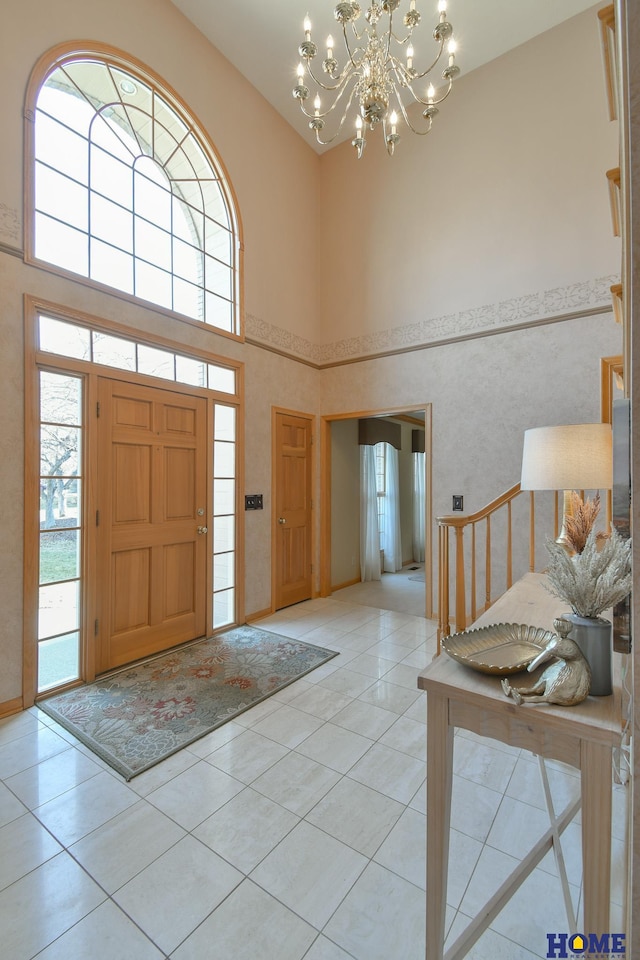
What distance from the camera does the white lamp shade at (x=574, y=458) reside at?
2205 mm

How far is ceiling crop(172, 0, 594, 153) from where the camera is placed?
3463 mm

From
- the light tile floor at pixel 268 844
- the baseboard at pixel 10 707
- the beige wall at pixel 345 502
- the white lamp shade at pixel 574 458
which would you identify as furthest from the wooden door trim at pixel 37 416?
the white lamp shade at pixel 574 458

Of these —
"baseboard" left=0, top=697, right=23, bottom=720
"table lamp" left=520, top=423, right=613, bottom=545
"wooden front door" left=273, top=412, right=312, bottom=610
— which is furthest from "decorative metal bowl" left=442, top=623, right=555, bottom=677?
"wooden front door" left=273, top=412, right=312, bottom=610

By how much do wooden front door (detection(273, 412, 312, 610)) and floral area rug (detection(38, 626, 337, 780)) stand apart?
1.03m

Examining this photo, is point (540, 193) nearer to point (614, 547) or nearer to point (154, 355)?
point (154, 355)

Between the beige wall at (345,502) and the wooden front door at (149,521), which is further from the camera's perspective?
the beige wall at (345,502)

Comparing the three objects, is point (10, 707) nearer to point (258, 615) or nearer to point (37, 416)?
point (37, 416)

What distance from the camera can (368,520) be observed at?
5.82 m

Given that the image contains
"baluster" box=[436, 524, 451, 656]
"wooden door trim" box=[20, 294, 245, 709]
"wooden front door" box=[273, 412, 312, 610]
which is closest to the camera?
"wooden door trim" box=[20, 294, 245, 709]

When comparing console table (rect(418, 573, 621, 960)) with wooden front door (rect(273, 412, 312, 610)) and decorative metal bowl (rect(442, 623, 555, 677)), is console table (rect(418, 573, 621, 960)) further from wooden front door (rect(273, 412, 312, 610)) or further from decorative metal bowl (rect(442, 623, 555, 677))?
wooden front door (rect(273, 412, 312, 610))

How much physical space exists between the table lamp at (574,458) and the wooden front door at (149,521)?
8.52 ft

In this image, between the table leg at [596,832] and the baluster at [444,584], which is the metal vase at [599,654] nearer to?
the table leg at [596,832]

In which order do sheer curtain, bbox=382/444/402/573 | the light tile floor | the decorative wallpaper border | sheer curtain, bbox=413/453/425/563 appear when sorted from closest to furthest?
the light tile floor < the decorative wallpaper border < sheer curtain, bbox=382/444/402/573 < sheer curtain, bbox=413/453/425/563

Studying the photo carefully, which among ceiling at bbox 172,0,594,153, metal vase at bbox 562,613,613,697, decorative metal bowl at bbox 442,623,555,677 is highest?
ceiling at bbox 172,0,594,153
